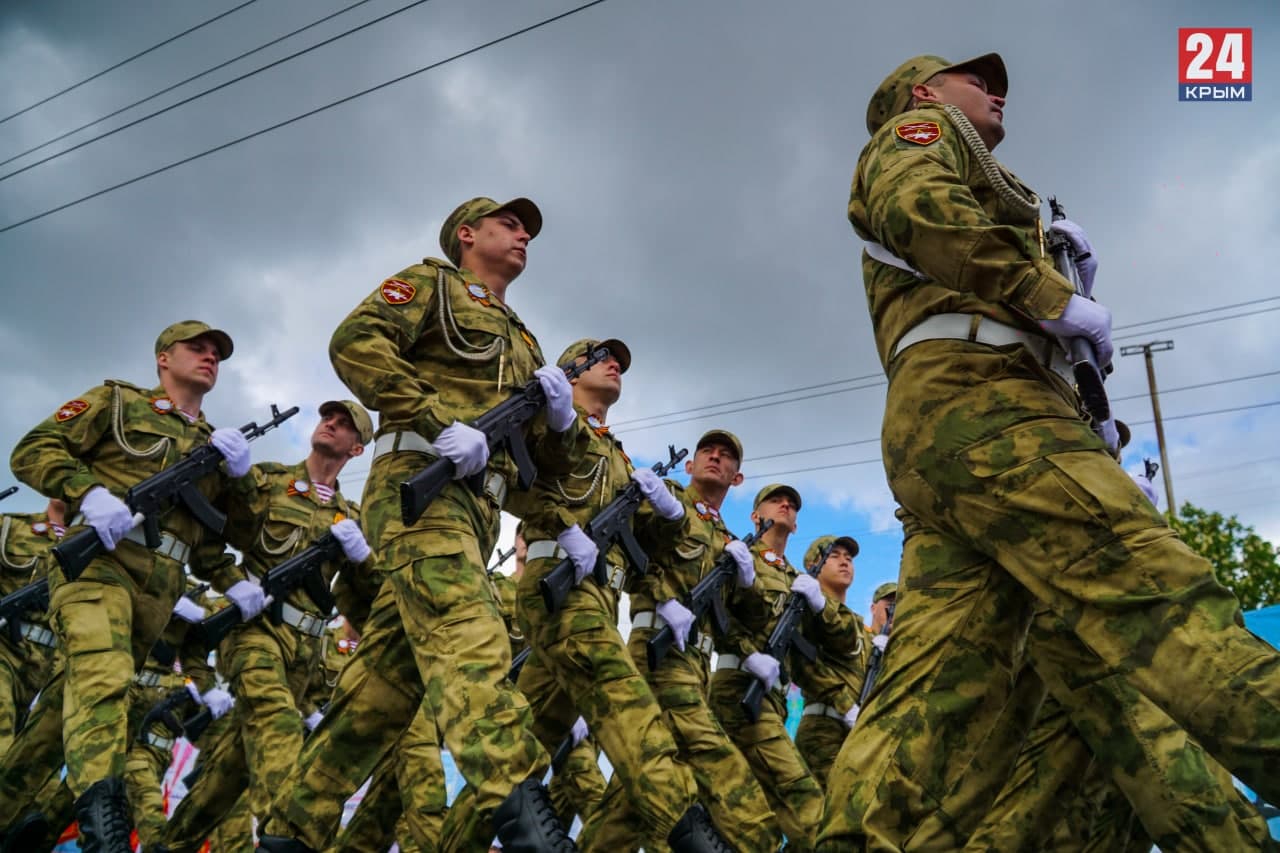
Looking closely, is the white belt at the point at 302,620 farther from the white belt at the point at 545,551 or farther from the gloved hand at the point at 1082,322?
the gloved hand at the point at 1082,322

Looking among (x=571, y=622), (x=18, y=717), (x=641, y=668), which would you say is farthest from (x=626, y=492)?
(x=18, y=717)

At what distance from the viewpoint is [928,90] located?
3451mm

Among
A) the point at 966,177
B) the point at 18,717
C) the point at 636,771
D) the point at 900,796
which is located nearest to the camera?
the point at 900,796

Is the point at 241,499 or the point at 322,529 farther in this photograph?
the point at 322,529

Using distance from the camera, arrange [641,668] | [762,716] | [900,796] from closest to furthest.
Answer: [900,796], [641,668], [762,716]

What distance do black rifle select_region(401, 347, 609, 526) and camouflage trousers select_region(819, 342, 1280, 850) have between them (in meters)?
1.65

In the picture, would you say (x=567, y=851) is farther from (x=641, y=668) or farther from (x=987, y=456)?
(x=641, y=668)

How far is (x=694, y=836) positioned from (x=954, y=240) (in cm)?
263

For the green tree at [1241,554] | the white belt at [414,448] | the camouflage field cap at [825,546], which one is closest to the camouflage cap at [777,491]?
the camouflage field cap at [825,546]

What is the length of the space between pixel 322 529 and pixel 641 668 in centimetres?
257

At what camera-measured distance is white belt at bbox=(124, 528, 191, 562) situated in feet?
17.6

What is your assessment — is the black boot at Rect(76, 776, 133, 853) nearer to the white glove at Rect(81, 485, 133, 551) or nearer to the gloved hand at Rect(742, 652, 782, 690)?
the white glove at Rect(81, 485, 133, 551)

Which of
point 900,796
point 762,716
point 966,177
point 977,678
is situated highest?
point 966,177

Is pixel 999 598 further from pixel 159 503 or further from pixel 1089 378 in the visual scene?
pixel 159 503
